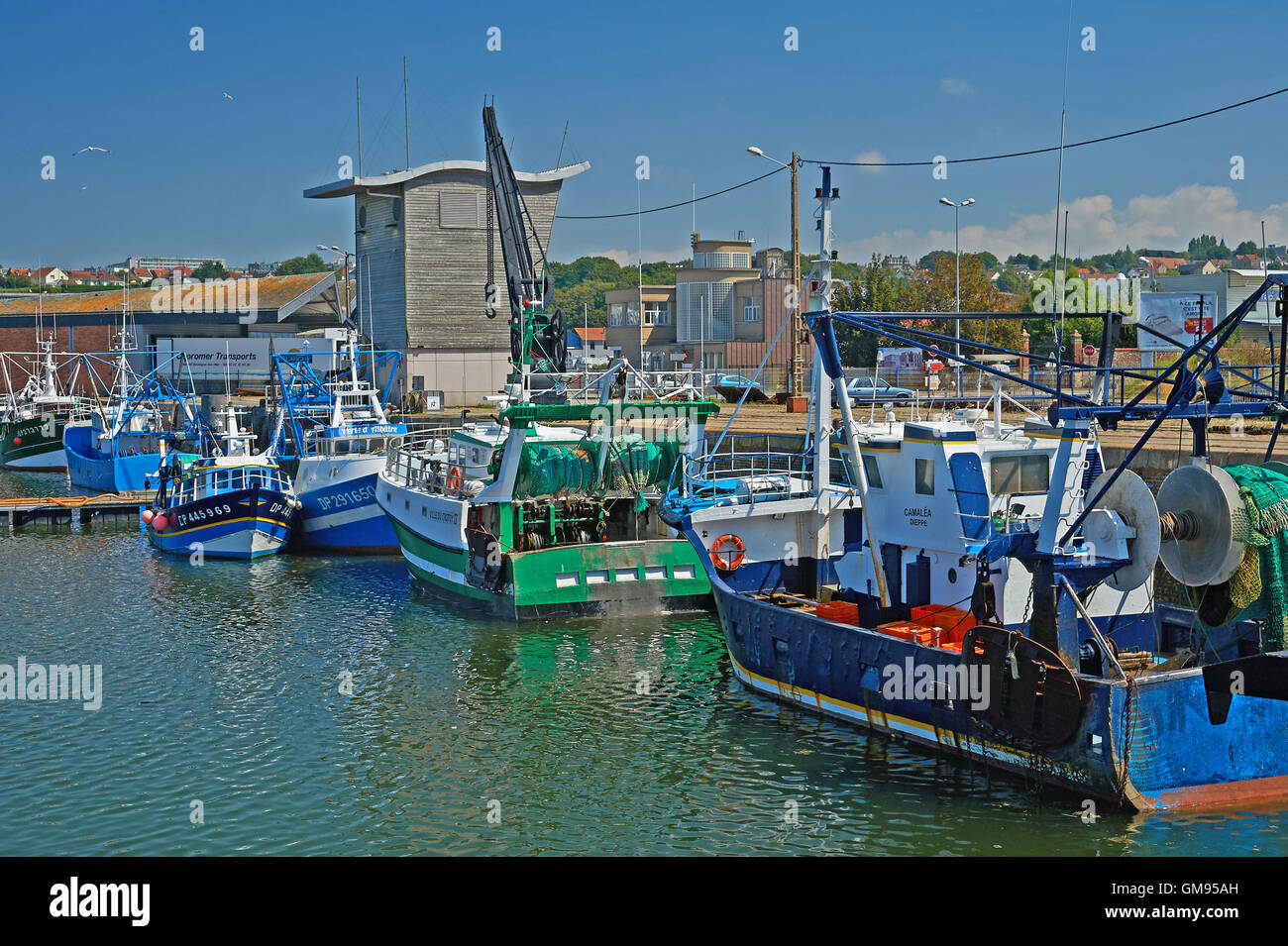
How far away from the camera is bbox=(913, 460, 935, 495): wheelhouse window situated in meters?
16.8

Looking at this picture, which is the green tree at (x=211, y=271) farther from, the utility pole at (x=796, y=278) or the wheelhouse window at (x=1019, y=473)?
the wheelhouse window at (x=1019, y=473)

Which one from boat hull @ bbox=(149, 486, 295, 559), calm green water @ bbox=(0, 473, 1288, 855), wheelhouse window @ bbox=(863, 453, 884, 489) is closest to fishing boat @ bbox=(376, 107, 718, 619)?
calm green water @ bbox=(0, 473, 1288, 855)

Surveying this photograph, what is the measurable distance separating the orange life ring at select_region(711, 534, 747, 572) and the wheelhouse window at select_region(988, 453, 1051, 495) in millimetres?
4418

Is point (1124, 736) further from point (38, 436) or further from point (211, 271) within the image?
point (211, 271)

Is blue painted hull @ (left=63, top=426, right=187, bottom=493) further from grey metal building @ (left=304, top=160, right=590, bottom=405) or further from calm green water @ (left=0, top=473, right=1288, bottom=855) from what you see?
calm green water @ (left=0, top=473, right=1288, bottom=855)

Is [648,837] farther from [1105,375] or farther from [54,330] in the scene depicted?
[54,330]

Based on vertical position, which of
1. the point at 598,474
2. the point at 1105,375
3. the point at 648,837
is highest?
the point at 1105,375

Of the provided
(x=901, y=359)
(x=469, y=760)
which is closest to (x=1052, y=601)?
(x=469, y=760)

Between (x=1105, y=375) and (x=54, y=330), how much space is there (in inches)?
2879

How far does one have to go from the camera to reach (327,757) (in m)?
16.1

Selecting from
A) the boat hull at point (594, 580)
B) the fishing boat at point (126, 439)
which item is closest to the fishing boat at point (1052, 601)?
the boat hull at point (594, 580)

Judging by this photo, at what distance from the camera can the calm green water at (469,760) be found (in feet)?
43.8

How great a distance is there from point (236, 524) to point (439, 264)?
28604 millimetres
